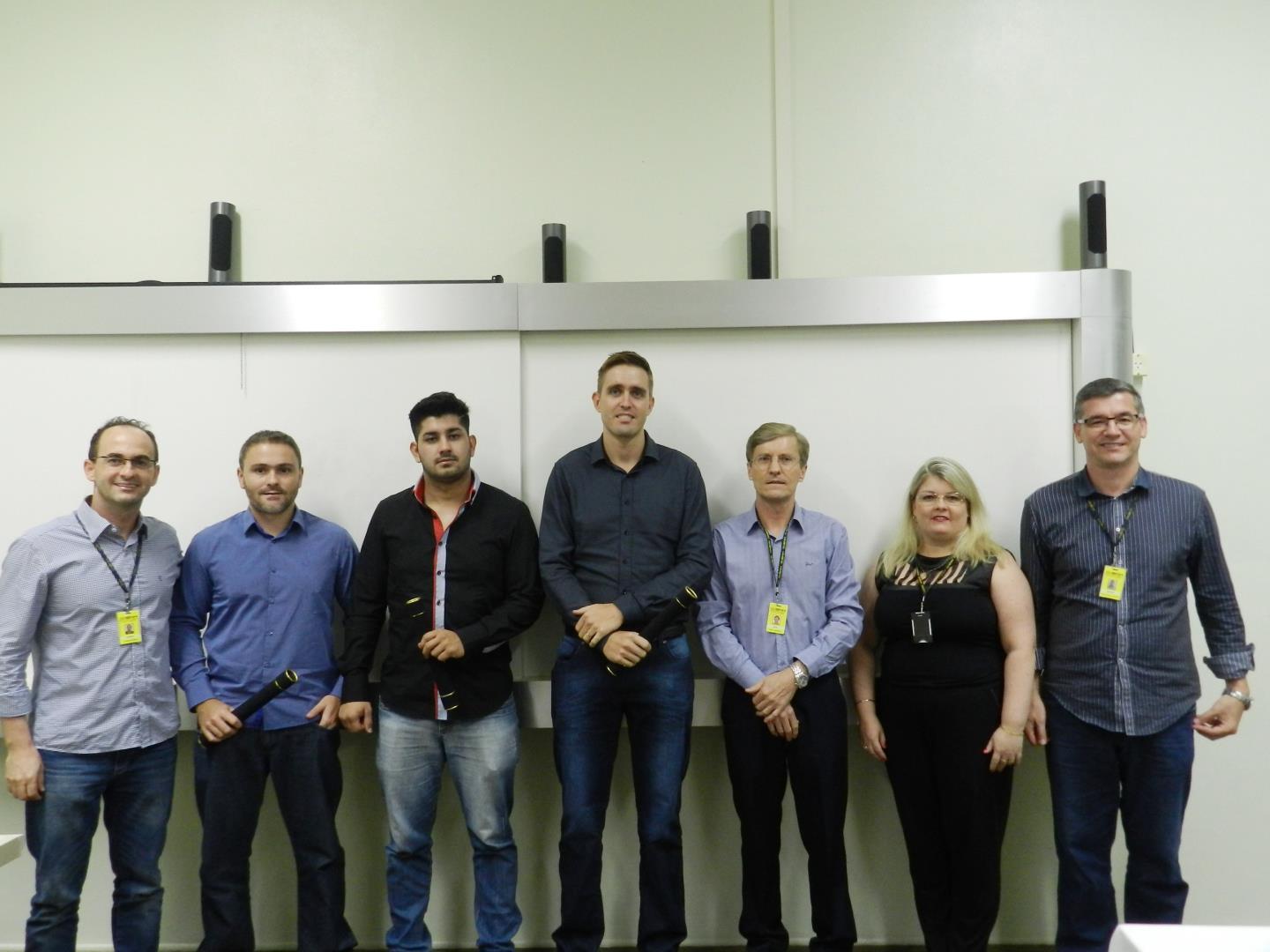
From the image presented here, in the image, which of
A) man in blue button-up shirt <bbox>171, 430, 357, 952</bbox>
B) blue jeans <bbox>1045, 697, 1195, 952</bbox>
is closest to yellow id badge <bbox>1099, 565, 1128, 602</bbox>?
blue jeans <bbox>1045, 697, 1195, 952</bbox>

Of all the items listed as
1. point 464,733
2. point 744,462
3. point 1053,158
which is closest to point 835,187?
point 1053,158

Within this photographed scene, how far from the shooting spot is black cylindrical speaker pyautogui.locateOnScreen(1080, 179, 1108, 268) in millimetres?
3199

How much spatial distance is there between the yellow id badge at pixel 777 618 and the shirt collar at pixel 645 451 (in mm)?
562

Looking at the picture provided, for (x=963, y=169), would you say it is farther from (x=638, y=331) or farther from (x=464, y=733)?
(x=464, y=733)

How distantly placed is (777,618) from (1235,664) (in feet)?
4.15

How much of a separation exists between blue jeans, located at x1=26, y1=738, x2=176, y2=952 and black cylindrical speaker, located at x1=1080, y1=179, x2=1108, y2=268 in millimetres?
3222

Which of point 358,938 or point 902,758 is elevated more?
point 902,758

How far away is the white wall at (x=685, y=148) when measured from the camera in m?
3.34

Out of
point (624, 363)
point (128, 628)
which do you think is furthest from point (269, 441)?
point (624, 363)

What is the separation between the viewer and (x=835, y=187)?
3381 mm

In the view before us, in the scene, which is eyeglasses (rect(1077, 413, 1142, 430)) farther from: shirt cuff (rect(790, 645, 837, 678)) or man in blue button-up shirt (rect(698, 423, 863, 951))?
shirt cuff (rect(790, 645, 837, 678))

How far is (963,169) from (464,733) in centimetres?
251

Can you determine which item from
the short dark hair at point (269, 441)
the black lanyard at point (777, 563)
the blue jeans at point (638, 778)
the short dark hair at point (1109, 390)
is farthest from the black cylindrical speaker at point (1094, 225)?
the short dark hair at point (269, 441)

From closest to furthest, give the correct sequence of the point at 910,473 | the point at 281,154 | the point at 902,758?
the point at 902,758, the point at 910,473, the point at 281,154
